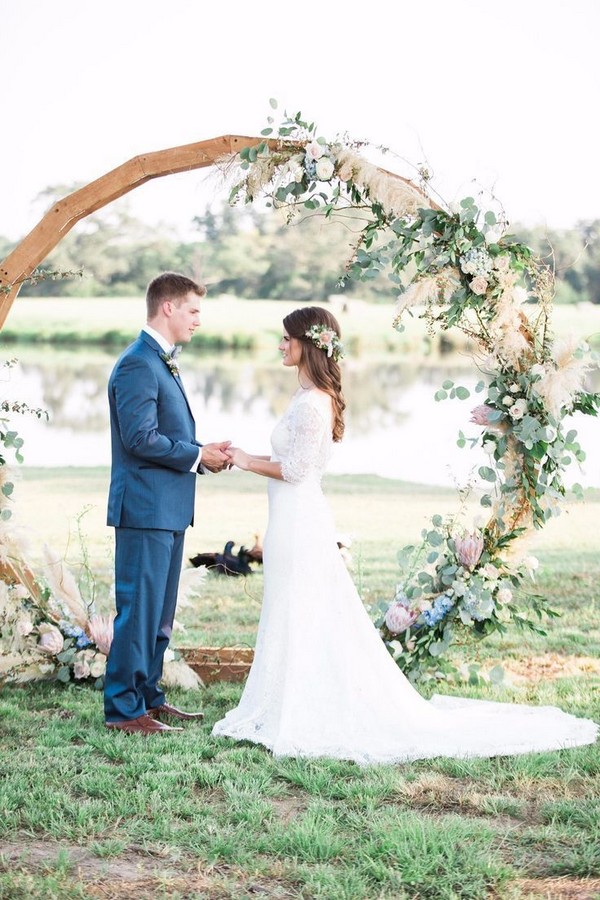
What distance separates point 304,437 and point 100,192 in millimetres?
1626

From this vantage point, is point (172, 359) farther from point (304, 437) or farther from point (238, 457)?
point (304, 437)

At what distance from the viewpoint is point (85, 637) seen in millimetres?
5285

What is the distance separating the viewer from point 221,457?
14.8 ft

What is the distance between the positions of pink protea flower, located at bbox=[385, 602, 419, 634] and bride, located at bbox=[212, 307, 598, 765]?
1.85ft

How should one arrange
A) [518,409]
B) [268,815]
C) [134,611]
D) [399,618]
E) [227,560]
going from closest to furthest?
[268,815] → [134,611] → [518,409] → [399,618] → [227,560]

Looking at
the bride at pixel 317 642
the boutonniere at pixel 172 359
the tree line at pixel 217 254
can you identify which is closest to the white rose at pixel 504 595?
the bride at pixel 317 642

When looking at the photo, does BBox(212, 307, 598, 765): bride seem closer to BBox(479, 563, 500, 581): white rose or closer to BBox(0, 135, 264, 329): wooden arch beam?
BBox(479, 563, 500, 581): white rose

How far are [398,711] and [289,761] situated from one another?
1.85ft

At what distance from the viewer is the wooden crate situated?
536 cm

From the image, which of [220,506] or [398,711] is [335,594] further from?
[220,506]

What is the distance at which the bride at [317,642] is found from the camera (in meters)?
4.22

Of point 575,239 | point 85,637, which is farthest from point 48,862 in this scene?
point 575,239

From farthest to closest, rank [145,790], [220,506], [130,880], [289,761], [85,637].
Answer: [220,506]
[85,637]
[289,761]
[145,790]
[130,880]

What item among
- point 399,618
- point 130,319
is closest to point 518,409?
point 399,618
